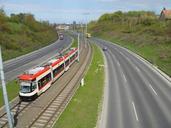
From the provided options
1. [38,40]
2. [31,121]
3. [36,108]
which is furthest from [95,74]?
[38,40]

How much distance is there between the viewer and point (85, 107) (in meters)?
32.3

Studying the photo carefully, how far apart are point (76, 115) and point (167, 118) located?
10.8m

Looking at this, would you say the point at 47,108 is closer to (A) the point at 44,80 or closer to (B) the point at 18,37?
(A) the point at 44,80

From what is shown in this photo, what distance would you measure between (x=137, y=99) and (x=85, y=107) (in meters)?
8.42

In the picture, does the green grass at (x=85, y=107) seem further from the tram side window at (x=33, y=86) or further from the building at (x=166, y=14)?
the building at (x=166, y=14)

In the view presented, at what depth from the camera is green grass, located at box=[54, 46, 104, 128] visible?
27.5m

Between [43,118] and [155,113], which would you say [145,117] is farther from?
[43,118]

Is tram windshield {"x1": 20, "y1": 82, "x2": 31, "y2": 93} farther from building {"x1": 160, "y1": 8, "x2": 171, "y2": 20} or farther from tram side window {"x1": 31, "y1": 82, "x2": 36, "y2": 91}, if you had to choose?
building {"x1": 160, "y1": 8, "x2": 171, "y2": 20}

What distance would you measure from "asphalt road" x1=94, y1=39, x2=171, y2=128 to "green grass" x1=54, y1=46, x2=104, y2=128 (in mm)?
1431

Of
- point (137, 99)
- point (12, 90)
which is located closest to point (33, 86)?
point (12, 90)

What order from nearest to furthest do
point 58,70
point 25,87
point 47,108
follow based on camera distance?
point 47,108
point 25,87
point 58,70

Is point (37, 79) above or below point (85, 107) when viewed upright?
above

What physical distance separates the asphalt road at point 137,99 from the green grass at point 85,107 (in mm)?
1431

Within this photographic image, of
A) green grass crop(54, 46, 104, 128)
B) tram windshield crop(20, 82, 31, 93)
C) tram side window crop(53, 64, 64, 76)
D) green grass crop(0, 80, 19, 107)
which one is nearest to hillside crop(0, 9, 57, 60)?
tram side window crop(53, 64, 64, 76)
